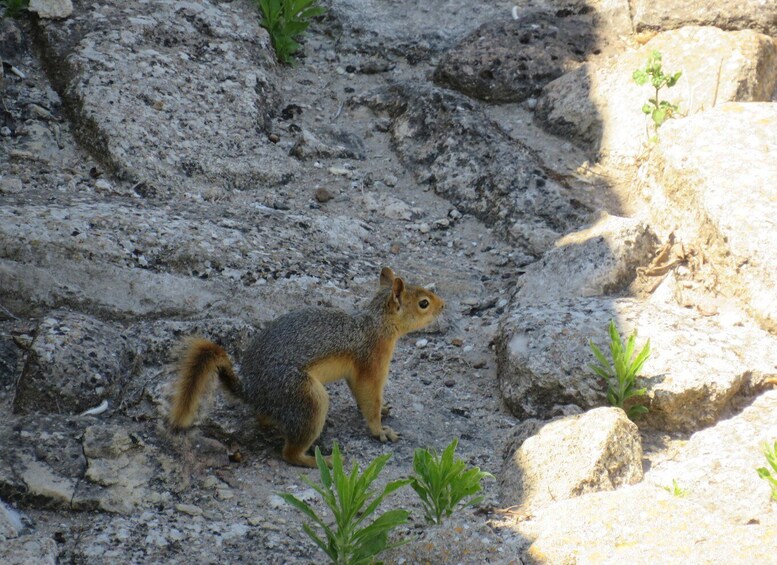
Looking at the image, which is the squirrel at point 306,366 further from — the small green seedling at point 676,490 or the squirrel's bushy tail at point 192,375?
the small green seedling at point 676,490

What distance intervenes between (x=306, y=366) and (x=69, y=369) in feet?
3.55

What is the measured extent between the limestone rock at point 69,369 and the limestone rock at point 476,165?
2.67 m

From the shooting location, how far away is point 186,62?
664 cm

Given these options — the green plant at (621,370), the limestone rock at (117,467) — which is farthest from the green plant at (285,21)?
the limestone rock at (117,467)

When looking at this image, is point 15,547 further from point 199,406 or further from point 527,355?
point 527,355

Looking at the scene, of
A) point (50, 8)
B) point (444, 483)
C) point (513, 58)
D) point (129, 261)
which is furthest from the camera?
point (513, 58)

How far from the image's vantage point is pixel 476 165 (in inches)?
253

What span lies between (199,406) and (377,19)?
4330 millimetres

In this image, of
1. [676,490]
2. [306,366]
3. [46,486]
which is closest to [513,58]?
[306,366]

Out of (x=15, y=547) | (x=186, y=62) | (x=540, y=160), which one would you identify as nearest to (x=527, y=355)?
(x=540, y=160)

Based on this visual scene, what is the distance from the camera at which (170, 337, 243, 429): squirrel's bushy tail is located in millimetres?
4062

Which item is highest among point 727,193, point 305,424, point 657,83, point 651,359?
point 657,83

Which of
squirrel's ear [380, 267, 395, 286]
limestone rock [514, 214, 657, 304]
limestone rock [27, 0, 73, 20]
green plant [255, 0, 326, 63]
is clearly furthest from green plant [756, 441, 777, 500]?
limestone rock [27, 0, 73, 20]

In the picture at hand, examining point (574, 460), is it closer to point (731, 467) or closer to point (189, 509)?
point (731, 467)
